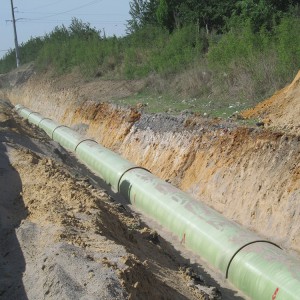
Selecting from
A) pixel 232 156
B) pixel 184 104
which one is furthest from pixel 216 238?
pixel 184 104

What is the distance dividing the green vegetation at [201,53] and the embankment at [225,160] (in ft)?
4.93

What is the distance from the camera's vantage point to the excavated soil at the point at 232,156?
10.2 metres

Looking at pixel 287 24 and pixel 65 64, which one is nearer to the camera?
pixel 287 24

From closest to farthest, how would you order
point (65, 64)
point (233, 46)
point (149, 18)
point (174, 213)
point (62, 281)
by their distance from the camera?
point (62, 281), point (174, 213), point (233, 46), point (149, 18), point (65, 64)

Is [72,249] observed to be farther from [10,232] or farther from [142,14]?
[142,14]

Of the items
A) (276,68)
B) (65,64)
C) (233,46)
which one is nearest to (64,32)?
(65,64)

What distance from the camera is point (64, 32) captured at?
48812 millimetres

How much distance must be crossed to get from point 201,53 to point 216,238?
15778 millimetres

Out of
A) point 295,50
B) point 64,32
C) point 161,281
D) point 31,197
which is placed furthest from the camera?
point 64,32

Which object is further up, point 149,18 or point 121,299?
point 149,18

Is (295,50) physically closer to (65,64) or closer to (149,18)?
(149,18)

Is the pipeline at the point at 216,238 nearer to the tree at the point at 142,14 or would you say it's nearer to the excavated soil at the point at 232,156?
the excavated soil at the point at 232,156

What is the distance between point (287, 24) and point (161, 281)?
39.8ft

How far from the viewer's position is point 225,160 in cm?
1232
